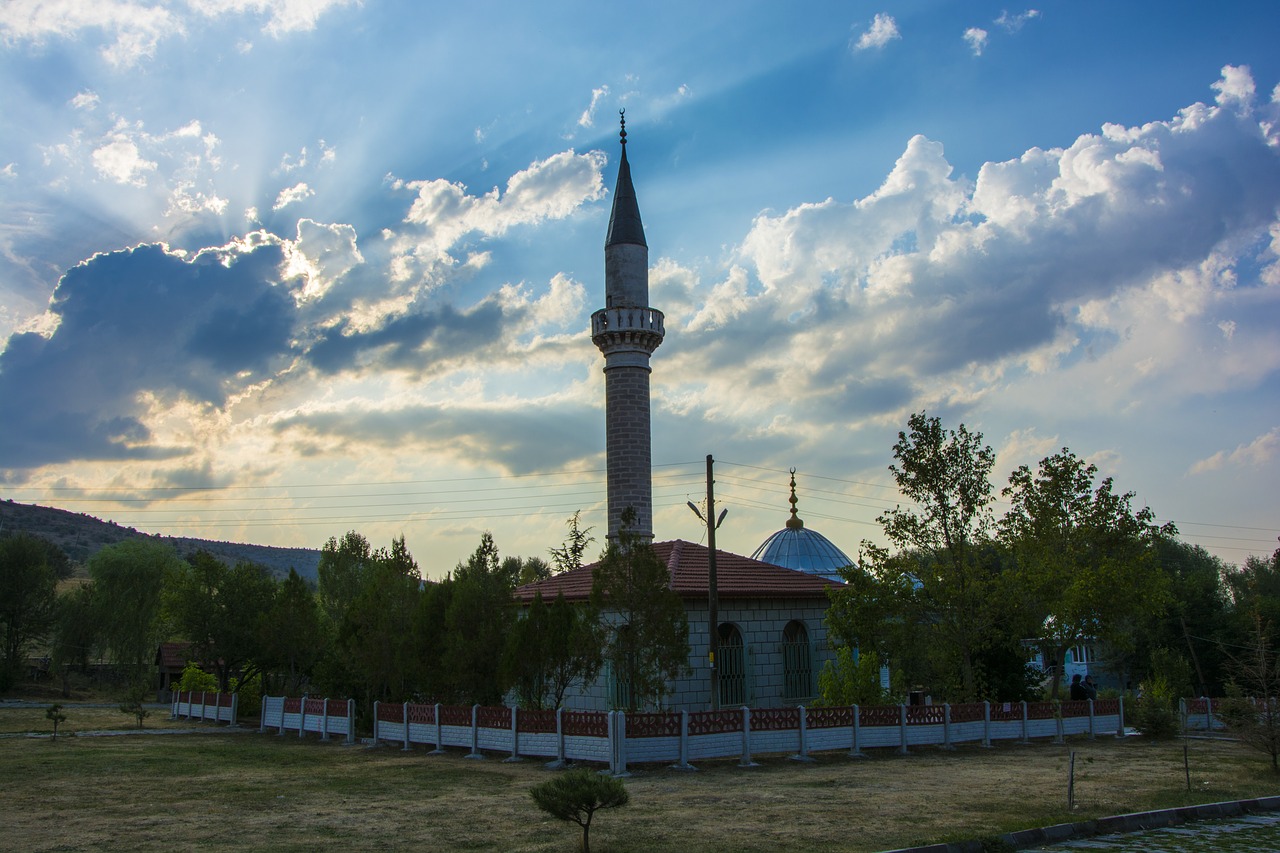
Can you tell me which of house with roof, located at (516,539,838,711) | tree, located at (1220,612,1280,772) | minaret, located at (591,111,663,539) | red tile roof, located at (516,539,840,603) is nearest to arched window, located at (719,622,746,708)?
house with roof, located at (516,539,838,711)

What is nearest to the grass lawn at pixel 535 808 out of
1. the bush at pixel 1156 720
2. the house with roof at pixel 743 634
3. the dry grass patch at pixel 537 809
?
the dry grass patch at pixel 537 809

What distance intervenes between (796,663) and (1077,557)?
790 centimetres

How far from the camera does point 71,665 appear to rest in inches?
1992

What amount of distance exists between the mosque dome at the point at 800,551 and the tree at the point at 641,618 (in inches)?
760

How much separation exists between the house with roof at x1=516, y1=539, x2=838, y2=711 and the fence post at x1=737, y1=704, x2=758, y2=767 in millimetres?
5428

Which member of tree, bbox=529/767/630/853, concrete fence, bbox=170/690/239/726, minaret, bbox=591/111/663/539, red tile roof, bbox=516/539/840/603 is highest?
minaret, bbox=591/111/663/539

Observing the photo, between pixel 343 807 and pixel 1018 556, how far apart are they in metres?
17.6

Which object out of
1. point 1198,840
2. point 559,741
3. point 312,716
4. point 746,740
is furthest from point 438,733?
point 1198,840

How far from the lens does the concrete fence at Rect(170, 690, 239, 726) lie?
100 ft

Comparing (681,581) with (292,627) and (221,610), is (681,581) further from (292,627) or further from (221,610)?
(221,610)

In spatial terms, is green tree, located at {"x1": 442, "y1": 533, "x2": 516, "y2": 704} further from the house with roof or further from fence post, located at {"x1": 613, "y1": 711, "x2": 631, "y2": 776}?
fence post, located at {"x1": 613, "y1": 711, "x2": 631, "y2": 776}

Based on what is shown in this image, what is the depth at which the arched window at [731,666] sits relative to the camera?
2506cm

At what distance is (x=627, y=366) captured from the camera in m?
31.4

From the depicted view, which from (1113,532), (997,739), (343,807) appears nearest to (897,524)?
(997,739)
